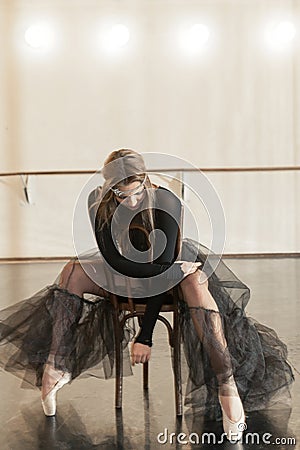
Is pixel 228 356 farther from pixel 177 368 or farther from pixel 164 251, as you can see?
pixel 164 251

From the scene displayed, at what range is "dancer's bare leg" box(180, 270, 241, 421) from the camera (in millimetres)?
2088

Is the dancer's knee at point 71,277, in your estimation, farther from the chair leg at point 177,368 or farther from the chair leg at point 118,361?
the chair leg at point 177,368

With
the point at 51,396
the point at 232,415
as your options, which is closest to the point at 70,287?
the point at 51,396

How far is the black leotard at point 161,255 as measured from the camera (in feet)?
7.03

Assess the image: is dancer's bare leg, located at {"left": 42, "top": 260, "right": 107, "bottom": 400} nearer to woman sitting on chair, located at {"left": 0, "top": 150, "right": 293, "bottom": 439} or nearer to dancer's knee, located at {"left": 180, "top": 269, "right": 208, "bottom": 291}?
woman sitting on chair, located at {"left": 0, "top": 150, "right": 293, "bottom": 439}

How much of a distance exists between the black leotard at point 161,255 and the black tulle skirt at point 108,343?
0.07 m

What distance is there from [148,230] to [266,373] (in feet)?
1.69

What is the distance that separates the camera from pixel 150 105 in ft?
20.9

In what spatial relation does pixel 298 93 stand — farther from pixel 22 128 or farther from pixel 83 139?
pixel 22 128

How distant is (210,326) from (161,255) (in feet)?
0.76

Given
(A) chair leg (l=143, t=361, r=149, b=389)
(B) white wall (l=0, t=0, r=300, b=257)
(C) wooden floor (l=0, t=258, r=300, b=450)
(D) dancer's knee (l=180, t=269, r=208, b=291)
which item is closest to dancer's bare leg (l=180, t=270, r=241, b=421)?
(D) dancer's knee (l=180, t=269, r=208, b=291)

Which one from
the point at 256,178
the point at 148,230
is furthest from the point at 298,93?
the point at 148,230

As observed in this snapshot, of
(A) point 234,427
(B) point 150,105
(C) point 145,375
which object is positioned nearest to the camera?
(A) point 234,427

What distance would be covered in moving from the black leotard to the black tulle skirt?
0.25ft
